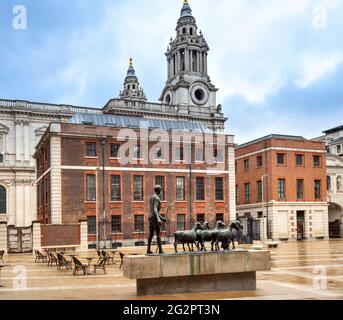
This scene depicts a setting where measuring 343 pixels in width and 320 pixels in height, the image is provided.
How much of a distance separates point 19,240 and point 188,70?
4965cm

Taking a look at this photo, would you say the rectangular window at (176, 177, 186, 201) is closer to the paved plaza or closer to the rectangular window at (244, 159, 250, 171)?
the rectangular window at (244, 159, 250, 171)

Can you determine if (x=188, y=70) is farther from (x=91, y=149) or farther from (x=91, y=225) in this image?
(x=91, y=225)

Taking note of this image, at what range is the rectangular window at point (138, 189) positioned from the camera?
4466cm

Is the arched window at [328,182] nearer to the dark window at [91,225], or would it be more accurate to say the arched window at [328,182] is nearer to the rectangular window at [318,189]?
the rectangular window at [318,189]

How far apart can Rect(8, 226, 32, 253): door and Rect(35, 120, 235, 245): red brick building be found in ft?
13.3

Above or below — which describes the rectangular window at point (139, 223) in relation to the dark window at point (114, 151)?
below

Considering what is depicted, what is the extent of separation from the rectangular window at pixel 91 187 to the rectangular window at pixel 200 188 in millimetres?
10337

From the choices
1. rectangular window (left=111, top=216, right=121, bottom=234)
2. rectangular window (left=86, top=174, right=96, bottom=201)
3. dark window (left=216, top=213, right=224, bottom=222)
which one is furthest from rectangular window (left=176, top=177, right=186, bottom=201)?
rectangular window (left=86, top=174, right=96, bottom=201)

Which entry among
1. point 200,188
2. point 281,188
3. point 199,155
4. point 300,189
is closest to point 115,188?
point 200,188

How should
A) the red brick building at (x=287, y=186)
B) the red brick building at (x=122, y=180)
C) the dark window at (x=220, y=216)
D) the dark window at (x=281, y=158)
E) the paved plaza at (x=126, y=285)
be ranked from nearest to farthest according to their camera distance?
the paved plaza at (x=126, y=285), the red brick building at (x=122, y=180), the dark window at (x=220, y=216), the red brick building at (x=287, y=186), the dark window at (x=281, y=158)

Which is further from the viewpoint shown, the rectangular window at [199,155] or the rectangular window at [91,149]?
the rectangular window at [199,155]

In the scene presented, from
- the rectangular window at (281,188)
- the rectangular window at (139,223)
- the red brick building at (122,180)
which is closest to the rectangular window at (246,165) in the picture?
the rectangular window at (281,188)

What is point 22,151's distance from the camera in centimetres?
6719
